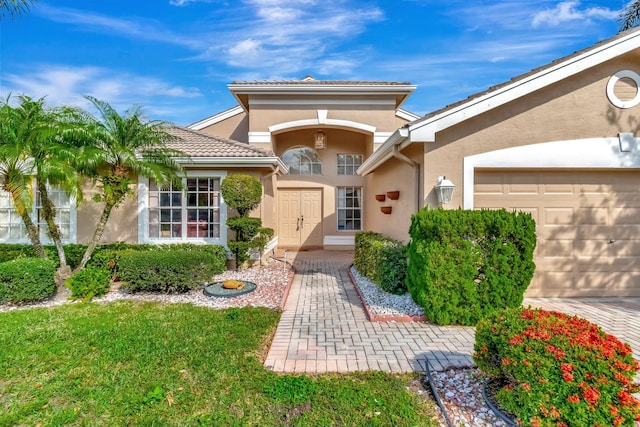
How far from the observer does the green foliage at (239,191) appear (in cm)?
825

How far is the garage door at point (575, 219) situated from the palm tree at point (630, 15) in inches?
411

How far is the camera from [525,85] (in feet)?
19.0

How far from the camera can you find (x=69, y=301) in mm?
6512

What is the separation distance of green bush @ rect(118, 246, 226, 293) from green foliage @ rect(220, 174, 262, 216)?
1788 mm

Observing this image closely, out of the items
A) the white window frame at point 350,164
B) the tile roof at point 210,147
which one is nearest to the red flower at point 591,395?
the tile roof at point 210,147

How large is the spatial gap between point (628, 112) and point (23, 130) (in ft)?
39.4

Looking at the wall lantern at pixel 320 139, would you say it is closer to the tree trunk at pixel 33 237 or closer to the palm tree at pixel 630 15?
the tree trunk at pixel 33 237

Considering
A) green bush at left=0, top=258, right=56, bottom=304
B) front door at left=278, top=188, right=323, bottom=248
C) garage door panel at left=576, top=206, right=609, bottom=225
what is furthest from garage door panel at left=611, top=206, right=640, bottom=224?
green bush at left=0, top=258, right=56, bottom=304

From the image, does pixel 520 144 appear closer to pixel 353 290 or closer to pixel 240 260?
pixel 353 290

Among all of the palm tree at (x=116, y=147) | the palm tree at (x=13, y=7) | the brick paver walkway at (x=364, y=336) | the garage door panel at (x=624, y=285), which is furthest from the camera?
the palm tree at (x=116, y=147)

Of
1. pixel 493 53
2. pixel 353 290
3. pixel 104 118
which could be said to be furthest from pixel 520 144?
pixel 104 118

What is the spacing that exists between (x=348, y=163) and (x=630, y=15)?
1216cm

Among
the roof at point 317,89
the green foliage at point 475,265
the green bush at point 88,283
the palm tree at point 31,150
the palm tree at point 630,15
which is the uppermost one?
the palm tree at point 630,15

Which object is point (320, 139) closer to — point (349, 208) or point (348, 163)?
point (348, 163)
